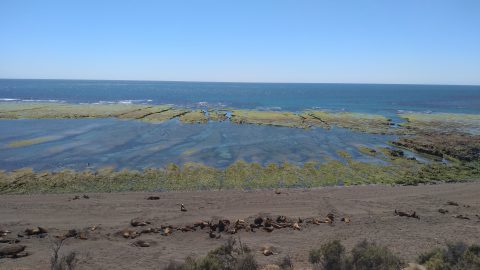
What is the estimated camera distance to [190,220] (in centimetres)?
1823

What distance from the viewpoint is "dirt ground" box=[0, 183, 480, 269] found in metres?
14.6

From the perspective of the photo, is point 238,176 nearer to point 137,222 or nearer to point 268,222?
point 268,222

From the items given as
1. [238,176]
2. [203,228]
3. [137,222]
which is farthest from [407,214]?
[137,222]

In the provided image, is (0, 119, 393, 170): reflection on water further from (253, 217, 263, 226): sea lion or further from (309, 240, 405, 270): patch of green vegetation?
(309, 240, 405, 270): patch of green vegetation

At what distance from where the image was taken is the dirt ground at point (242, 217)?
1459 cm

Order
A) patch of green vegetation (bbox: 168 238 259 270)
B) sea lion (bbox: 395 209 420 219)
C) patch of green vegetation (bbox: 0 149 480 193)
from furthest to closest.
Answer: patch of green vegetation (bbox: 0 149 480 193) → sea lion (bbox: 395 209 420 219) → patch of green vegetation (bbox: 168 238 259 270)

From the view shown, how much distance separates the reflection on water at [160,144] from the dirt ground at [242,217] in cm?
856

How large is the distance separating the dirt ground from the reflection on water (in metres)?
8.56

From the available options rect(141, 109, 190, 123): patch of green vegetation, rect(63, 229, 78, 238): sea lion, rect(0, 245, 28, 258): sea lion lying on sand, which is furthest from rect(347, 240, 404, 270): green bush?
rect(141, 109, 190, 123): patch of green vegetation

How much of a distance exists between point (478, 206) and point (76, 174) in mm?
25588

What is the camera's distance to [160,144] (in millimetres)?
38656

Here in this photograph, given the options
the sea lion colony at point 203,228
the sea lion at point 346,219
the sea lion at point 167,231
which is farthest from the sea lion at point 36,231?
the sea lion at point 346,219

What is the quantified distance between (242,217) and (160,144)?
21.8m

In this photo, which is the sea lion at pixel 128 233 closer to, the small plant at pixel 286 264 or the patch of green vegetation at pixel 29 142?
the small plant at pixel 286 264
